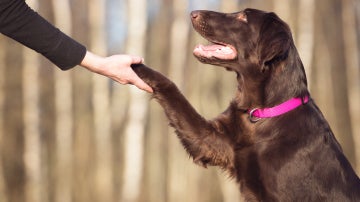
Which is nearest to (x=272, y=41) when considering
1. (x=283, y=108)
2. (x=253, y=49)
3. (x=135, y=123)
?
(x=253, y=49)

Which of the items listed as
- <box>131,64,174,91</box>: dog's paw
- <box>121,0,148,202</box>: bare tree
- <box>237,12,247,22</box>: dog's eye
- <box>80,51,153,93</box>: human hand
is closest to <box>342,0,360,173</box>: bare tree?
<box>121,0,148,202</box>: bare tree

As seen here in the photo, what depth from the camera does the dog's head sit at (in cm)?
464

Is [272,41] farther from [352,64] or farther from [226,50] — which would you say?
[352,64]

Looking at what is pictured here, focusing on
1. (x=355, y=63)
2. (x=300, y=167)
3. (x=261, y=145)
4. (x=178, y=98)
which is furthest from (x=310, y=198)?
(x=355, y=63)

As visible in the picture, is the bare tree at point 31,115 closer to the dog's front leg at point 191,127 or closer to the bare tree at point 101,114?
the bare tree at point 101,114

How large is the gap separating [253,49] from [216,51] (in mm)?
295

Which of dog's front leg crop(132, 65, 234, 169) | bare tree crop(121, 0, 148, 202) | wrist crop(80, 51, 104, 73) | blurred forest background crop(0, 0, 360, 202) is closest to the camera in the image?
wrist crop(80, 51, 104, 73)

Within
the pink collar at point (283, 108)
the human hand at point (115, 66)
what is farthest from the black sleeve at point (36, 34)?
the pink collar at point (283, 108)

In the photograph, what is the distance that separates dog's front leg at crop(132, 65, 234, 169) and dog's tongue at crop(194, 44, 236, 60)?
340mm

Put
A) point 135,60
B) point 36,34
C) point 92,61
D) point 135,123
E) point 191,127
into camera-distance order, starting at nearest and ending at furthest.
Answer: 1. point 36,34
2. point 92,61
3. point 135,60
4. point 191,127
5. point 135,123

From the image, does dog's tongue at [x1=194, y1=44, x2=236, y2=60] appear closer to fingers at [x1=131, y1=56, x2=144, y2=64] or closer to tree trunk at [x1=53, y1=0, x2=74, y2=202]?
fingers at [x1=131, y1=56, x2=144, y2=64]

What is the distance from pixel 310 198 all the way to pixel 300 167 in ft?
0.77

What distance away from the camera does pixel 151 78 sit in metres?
4.87

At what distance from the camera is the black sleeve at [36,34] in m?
3.75
